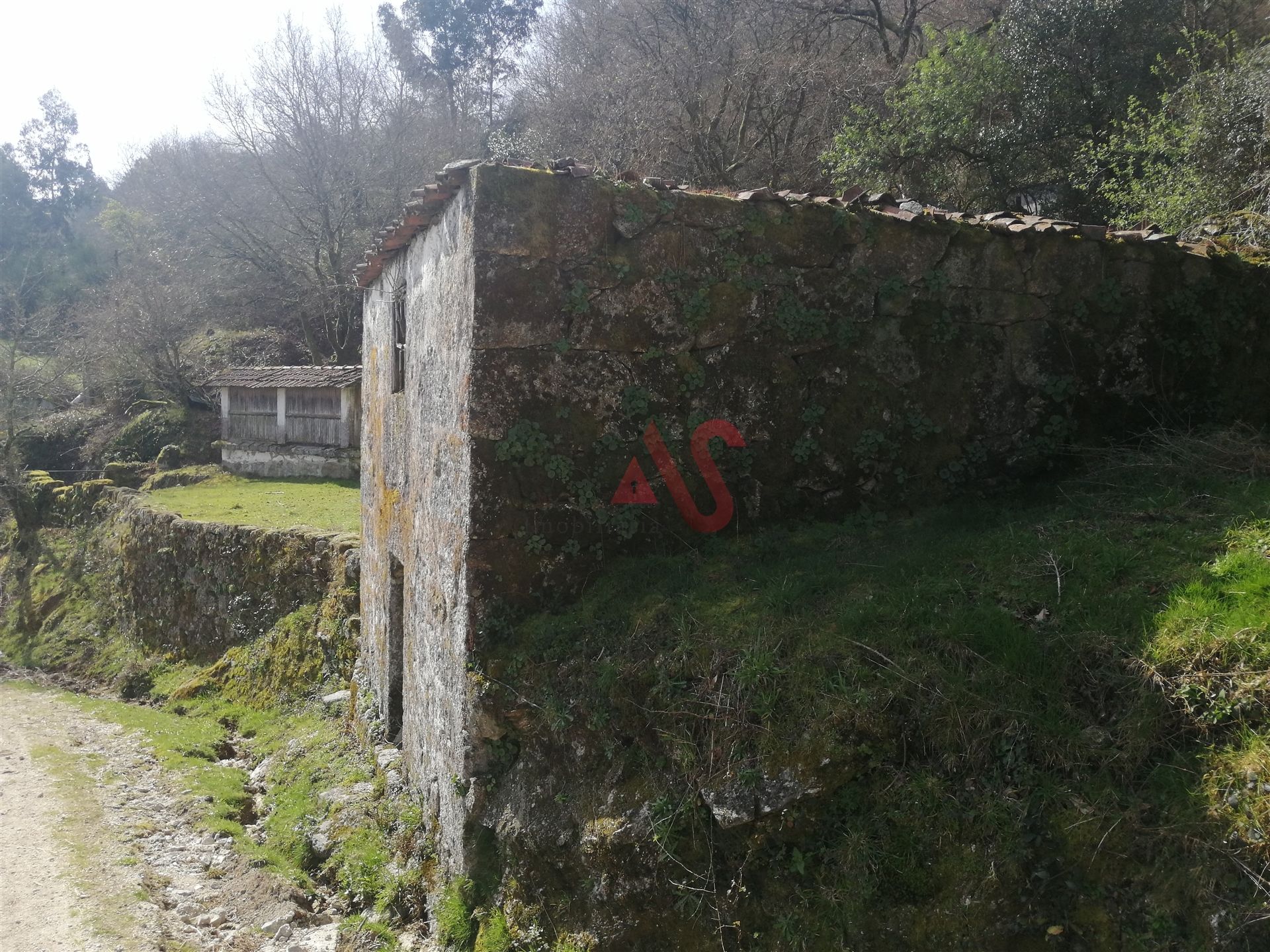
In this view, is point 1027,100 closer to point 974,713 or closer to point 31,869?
point 974,713

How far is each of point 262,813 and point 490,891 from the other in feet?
15.1

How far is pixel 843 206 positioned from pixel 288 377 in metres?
18.3

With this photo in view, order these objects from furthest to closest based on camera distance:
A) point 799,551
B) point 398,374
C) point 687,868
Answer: point 398,374
point 799,551
point 687,868

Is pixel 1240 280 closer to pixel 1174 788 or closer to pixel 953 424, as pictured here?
pixel 953 424

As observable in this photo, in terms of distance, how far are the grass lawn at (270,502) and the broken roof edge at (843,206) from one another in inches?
305

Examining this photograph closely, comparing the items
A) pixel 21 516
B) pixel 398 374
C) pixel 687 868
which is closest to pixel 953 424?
pixel 687 868

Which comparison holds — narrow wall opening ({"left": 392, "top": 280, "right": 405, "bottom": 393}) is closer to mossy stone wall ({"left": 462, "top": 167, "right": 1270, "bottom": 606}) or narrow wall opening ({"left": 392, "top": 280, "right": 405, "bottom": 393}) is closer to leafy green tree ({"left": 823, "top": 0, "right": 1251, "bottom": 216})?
mossy stone wall ({"left": 462, "top": 167, "right": 1270, "bottom": 606})

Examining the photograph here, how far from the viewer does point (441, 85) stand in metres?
30.0

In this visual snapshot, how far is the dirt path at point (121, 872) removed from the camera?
655 cm

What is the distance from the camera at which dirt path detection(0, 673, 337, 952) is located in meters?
6.55

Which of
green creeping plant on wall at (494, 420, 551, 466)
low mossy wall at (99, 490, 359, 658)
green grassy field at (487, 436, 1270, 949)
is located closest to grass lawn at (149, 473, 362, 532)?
low mossy wall at (99, 490, 359, 658)

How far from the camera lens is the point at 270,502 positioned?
17.1 metres

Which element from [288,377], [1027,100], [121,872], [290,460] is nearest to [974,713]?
[121,872]

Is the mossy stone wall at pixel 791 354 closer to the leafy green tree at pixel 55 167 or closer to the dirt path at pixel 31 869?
the dirt path at pixel 31 869
